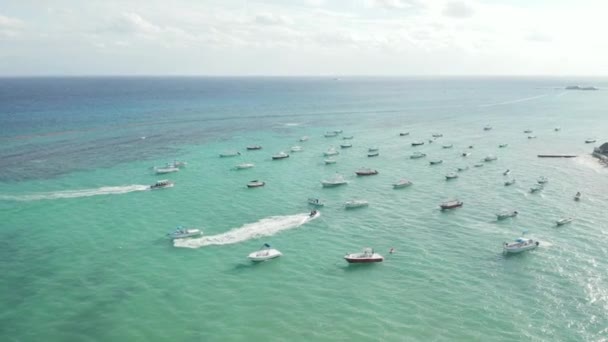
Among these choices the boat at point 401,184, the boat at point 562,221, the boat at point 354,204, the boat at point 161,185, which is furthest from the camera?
the boat at point 401,184

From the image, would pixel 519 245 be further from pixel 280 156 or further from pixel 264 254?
pixel 280 156

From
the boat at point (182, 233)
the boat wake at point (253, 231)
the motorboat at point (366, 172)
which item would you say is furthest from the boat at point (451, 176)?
the boat at point (182, 233)

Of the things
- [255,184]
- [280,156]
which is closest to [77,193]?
[255,184]

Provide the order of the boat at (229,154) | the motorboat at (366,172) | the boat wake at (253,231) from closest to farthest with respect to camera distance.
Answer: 1. the boat wake at (253,231)
2. the motorboat at (366,172)
3. the boat at (229,154)

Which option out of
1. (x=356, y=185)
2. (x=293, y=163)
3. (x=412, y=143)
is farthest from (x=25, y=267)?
(x=412, y=143)

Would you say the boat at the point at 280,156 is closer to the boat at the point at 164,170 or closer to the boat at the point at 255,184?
the boat at the point at 255,184

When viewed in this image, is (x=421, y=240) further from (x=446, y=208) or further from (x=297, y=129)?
(x=297, y=129)
